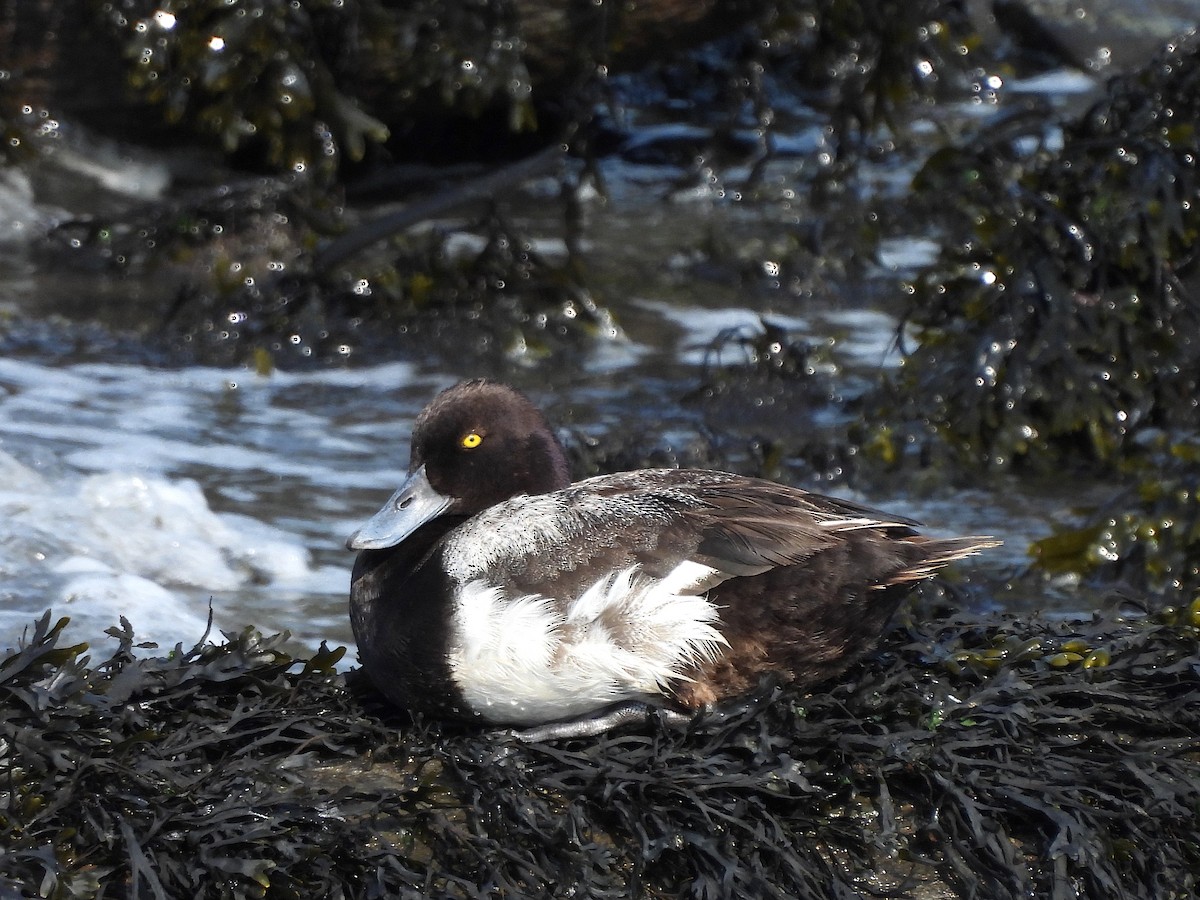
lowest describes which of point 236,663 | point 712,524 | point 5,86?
point 236,663

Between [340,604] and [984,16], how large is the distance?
9.38m

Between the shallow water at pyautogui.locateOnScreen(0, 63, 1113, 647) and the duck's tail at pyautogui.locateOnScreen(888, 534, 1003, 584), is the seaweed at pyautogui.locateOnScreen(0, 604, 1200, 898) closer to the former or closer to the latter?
the duck's tail at pyautogui.locateOnScreen(888, 534, 1003, 584)

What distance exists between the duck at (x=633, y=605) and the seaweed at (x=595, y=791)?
0.28 ft

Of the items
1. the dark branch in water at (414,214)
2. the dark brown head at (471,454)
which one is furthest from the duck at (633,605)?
the dark branch in water at (414,214)

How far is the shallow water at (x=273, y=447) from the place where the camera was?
4.76 m

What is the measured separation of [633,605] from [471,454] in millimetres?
710

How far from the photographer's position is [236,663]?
11.6 feet

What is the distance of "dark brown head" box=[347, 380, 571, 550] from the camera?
12.5ft

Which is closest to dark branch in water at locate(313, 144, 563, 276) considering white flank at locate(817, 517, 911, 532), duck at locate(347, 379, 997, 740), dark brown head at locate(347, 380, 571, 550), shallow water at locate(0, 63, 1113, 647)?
shallow water at locate(0, 63, 1113, 647)

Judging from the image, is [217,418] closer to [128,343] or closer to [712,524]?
[128,343]

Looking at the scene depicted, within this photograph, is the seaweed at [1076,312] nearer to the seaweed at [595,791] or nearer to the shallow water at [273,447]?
the shallow water at [273,447]

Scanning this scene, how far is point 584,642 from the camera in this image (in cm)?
331

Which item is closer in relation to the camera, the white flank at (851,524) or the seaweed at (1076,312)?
the white flank at (851,524)

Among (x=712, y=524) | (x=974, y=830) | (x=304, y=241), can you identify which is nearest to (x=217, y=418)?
(x=304, y=241)
